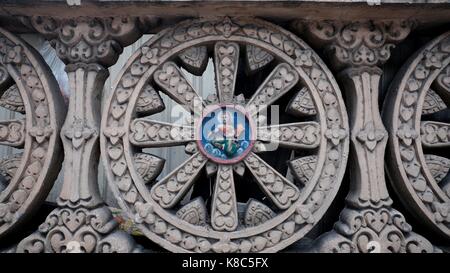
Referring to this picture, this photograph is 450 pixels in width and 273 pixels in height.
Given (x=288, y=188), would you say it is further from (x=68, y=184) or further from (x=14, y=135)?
(x=14, y=135)

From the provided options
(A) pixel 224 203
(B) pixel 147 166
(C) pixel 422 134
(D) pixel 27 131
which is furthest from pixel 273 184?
(D) pixel 27 131

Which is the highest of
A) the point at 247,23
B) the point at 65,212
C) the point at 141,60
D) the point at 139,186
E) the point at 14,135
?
the point at 247,23

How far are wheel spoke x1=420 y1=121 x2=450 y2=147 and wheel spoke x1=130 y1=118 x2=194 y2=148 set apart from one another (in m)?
1.09

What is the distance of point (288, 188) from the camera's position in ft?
5.31

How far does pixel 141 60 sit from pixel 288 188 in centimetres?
90

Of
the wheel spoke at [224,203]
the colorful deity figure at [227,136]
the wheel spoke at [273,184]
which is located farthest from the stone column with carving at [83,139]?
the wheel spoke at [273,184]

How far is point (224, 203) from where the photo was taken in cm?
159

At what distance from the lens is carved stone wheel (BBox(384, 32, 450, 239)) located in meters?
1.61

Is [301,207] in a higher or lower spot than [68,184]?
lower

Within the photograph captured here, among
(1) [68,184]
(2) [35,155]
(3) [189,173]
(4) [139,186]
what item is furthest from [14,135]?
(3) [189,173]

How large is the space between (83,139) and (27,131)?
0.27 metres

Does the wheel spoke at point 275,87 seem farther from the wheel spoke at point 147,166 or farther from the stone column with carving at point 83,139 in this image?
the stone column with carving at point 83,139

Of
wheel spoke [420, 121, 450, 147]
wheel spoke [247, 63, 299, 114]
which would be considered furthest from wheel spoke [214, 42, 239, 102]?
wheel spoke [420, 121, 450, 147]

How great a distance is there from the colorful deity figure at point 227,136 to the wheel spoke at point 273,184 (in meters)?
0.09
